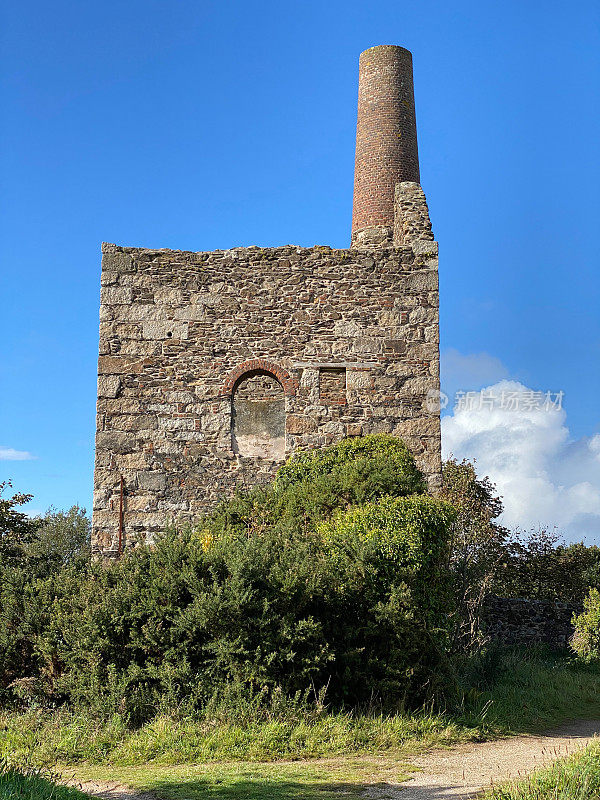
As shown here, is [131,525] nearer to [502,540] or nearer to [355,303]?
[355,303]

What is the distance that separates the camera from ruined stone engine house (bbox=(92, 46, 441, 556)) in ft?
42.1

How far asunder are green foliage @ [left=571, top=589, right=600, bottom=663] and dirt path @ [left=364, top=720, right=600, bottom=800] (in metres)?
7.57

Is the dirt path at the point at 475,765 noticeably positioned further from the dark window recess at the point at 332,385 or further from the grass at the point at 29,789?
the dark window recess at the point at 332,385

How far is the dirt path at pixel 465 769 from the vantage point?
6207 mm

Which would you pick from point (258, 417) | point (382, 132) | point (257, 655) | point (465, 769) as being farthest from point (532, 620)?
point (382, 132)

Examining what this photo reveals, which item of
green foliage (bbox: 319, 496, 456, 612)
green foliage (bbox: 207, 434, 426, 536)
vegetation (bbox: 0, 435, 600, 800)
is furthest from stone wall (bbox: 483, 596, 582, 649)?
green foliage (bbox: 319, 496, 456, 612)

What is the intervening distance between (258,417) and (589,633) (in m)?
8.98

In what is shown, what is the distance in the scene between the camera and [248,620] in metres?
7.96

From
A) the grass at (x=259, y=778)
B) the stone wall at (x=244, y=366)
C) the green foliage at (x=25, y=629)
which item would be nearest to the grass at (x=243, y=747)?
the grass at (x=259, y=778)

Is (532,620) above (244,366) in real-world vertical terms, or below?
below

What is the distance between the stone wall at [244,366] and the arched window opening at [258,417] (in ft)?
0.07

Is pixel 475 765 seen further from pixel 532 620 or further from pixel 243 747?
pixel 532 620

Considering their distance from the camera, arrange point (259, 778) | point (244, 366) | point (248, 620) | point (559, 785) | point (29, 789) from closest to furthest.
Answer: point (29, 789), point (559, 785), point (259, 778), point (248, 620), point (244, 366)

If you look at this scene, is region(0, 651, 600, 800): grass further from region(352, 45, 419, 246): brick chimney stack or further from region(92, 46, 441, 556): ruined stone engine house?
region(352, 45, 419, 246): brick chimney stack
